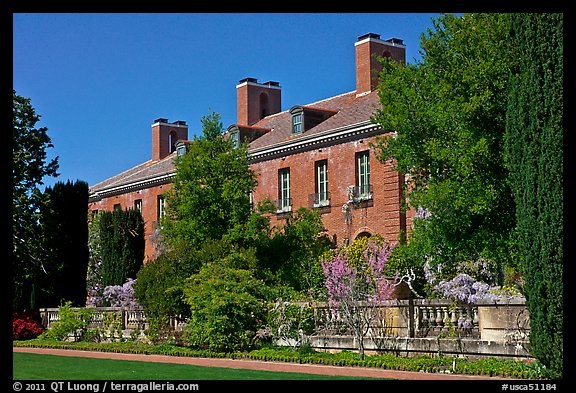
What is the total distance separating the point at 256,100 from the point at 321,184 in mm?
12670

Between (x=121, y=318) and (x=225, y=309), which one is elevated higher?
(x=225, y=309)

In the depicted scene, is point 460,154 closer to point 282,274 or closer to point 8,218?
point 282,274

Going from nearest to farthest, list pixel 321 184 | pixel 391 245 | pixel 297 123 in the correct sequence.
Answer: pixel 391 245 < pixel 321 184 < pixel 297 123

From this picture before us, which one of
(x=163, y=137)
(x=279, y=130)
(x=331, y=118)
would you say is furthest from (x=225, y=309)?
(x=163, y=137)

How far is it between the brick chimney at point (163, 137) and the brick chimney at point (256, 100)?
8.30 m

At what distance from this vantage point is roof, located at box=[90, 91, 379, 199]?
38844 millimetres

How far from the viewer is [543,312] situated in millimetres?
14414

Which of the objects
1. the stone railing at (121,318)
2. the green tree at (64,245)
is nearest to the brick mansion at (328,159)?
the green tree at (64,245)

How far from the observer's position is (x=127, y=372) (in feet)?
53.3

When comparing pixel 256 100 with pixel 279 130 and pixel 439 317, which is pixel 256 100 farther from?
pixel 439 317

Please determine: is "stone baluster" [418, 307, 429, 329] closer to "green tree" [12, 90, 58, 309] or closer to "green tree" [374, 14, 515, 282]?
"green tree" [374, 14, 515, 282]

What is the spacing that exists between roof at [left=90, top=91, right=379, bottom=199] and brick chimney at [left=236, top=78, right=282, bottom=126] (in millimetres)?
840

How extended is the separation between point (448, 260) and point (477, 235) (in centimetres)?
429

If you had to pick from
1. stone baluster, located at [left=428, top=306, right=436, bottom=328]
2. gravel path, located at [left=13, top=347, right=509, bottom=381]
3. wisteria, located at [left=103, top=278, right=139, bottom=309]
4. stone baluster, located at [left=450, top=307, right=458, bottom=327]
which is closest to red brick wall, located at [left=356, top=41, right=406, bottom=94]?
wisteria, located at [left=103, top=278, right=139, bottom=309]
